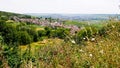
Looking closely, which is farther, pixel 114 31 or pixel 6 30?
pixel 6 30

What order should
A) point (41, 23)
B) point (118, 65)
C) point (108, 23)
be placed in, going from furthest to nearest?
1. point (41, 23)
2. point (108, 23)
3. point (118, 65)

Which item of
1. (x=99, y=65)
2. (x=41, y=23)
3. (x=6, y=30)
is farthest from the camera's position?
(x=41, y=23)

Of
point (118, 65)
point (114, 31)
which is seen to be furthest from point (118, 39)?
point (118, 65)

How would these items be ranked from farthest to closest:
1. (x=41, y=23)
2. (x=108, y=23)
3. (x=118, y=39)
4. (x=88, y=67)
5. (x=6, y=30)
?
1. (x=41, y=23)
2. (x=6, y=30)
3. (x=108, y=23)
4. (x=118, y=39)
5. (x=88, y=67)

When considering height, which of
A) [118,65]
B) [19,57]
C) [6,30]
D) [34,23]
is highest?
[118,65]

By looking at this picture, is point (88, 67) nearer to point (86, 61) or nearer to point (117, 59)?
point (86, 61)

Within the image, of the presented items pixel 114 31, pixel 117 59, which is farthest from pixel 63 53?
pixel 117 59

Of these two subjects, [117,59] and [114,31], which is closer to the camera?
[117,59]

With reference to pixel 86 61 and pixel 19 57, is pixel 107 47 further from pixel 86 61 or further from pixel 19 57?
pixel 19 57

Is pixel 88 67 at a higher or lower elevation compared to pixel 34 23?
higher

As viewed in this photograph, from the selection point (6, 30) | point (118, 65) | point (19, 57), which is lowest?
point (6, 30)
